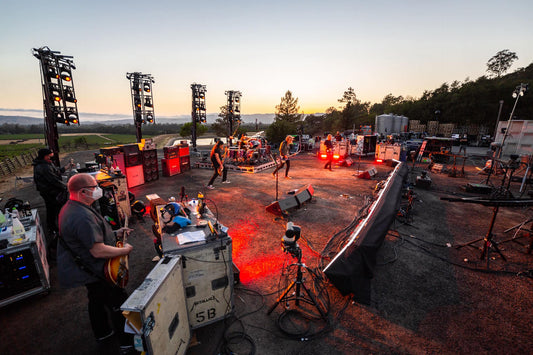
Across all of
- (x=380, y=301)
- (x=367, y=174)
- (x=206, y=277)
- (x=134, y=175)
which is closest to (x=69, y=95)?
(x=134, y=175)

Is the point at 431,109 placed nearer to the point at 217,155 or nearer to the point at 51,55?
the point at 217,155

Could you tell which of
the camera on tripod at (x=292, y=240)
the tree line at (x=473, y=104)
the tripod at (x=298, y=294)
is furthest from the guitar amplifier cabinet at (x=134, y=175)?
the tree line at (x=473, y=104)

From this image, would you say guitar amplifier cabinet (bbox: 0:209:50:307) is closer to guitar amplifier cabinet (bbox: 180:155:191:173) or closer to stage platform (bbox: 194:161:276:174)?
guitar amplifier cabinet (bbox: 180:155:191:173)

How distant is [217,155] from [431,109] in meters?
50.8

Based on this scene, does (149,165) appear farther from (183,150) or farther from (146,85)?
(146,85)

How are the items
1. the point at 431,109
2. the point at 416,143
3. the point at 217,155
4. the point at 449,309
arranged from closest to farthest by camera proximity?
1. the point at 449,309
2. the point at 217,155
3. the point at 416,143
4. the point at 431,109

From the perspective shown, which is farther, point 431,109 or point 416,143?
point 431,109

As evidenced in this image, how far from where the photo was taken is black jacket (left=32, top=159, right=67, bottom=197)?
5927 mm

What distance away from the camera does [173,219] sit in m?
3.95

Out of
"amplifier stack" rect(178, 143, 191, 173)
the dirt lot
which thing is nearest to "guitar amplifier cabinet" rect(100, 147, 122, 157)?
"amplifier stack" rect(178, 143, 191, 173)

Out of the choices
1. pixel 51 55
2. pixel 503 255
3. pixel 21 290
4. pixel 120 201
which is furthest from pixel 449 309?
pixel 51 55

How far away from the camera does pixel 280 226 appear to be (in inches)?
291

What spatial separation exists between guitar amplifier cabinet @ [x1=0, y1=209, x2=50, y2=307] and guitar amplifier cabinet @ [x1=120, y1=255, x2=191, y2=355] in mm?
3422

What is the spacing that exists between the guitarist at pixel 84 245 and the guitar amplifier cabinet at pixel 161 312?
0.77 meters
